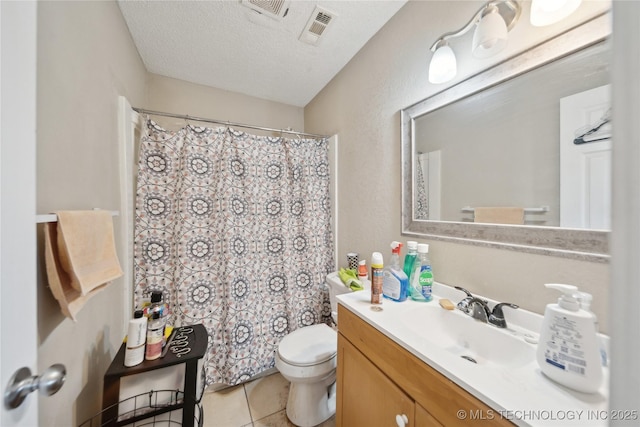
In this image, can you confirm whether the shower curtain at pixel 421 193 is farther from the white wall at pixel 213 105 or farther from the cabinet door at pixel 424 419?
the white wall at pixel 213 105

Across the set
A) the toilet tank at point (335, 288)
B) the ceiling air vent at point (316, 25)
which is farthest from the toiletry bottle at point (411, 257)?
the ceiling air vent at point (316, 25)

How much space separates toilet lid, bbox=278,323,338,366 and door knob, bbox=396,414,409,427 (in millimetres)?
574

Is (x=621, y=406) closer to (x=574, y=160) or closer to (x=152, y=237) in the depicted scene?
(x=574, y=160)

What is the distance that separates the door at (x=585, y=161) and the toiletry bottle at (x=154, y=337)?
1540mm

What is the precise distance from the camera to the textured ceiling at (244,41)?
125 cm

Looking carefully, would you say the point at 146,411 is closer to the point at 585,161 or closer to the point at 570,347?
the point at 570,347

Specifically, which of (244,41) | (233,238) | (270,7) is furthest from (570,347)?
(244,41)

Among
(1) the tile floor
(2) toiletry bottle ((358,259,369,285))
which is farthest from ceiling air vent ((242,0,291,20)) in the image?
(1) the tile floor

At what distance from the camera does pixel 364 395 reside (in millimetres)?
863

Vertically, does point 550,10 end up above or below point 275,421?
above
